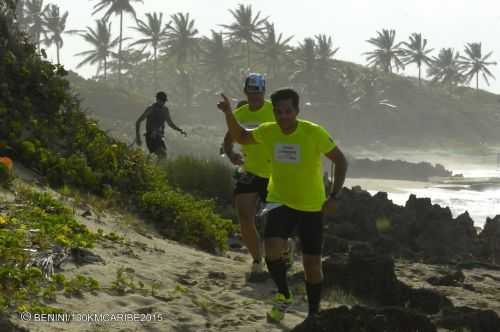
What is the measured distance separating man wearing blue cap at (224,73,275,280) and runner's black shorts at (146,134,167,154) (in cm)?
652

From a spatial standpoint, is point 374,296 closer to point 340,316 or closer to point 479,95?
point 340,316

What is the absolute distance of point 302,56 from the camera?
9012 cm

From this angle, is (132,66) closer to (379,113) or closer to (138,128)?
(379,113)

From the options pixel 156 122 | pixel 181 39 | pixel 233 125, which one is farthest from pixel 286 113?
pixel 181 39

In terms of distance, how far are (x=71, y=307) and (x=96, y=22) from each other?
86.3m

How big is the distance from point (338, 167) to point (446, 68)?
4441 inches

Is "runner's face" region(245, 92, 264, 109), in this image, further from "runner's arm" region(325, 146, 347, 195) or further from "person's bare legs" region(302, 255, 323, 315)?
"person's bare legs" region(302, 255, 323, 315)

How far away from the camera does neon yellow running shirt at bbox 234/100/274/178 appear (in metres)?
6.97

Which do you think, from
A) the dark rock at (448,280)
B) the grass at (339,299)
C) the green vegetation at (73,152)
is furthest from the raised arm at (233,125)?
the dark rock at (448,280)

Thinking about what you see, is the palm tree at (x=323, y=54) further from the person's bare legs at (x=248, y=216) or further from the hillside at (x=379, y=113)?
the person's bare legs at (x=248, y=216)

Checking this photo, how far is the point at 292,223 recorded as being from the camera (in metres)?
5.54

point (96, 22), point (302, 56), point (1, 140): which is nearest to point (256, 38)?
point (302, 56)

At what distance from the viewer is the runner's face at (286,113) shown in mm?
5422

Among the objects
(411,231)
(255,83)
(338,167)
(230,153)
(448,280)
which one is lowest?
(448,280)
